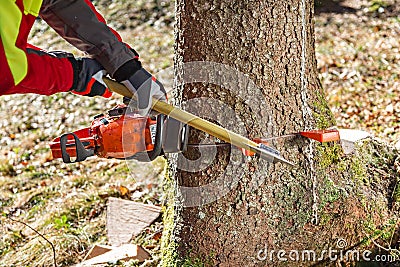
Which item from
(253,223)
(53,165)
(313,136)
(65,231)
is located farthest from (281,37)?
(53,165)

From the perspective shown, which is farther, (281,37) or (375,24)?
(375,24)

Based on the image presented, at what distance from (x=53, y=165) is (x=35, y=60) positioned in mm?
2776

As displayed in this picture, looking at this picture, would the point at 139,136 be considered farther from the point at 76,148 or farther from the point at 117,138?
the point at 76,148

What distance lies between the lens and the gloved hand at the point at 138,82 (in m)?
2.54

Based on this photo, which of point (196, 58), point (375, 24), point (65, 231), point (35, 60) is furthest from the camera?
point (375, 24)

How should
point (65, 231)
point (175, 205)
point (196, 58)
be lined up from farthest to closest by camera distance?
point (65, 231) → point (175, 205) → point (196, 58)

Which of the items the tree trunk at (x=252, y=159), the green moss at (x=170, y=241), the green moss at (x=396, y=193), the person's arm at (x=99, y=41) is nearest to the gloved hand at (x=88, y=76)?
the person's arm at (x=99, y=41)

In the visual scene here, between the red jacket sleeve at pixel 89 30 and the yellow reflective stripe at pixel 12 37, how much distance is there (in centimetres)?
22

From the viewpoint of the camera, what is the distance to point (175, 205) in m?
3.01

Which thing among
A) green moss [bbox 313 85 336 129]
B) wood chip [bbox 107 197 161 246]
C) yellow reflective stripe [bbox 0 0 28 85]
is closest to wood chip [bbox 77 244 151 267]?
wood chip [bbox 107 197 161 246]

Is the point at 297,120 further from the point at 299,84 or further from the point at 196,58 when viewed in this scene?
the point at 196,58

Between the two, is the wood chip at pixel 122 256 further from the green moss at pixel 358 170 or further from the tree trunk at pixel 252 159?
the green moss at pixel 358 170

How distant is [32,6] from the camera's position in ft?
7.69

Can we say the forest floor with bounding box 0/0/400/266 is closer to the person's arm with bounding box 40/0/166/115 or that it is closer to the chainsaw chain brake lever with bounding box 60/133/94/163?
the chainsaw chain brake lever with bounding box 60/133/94/163
